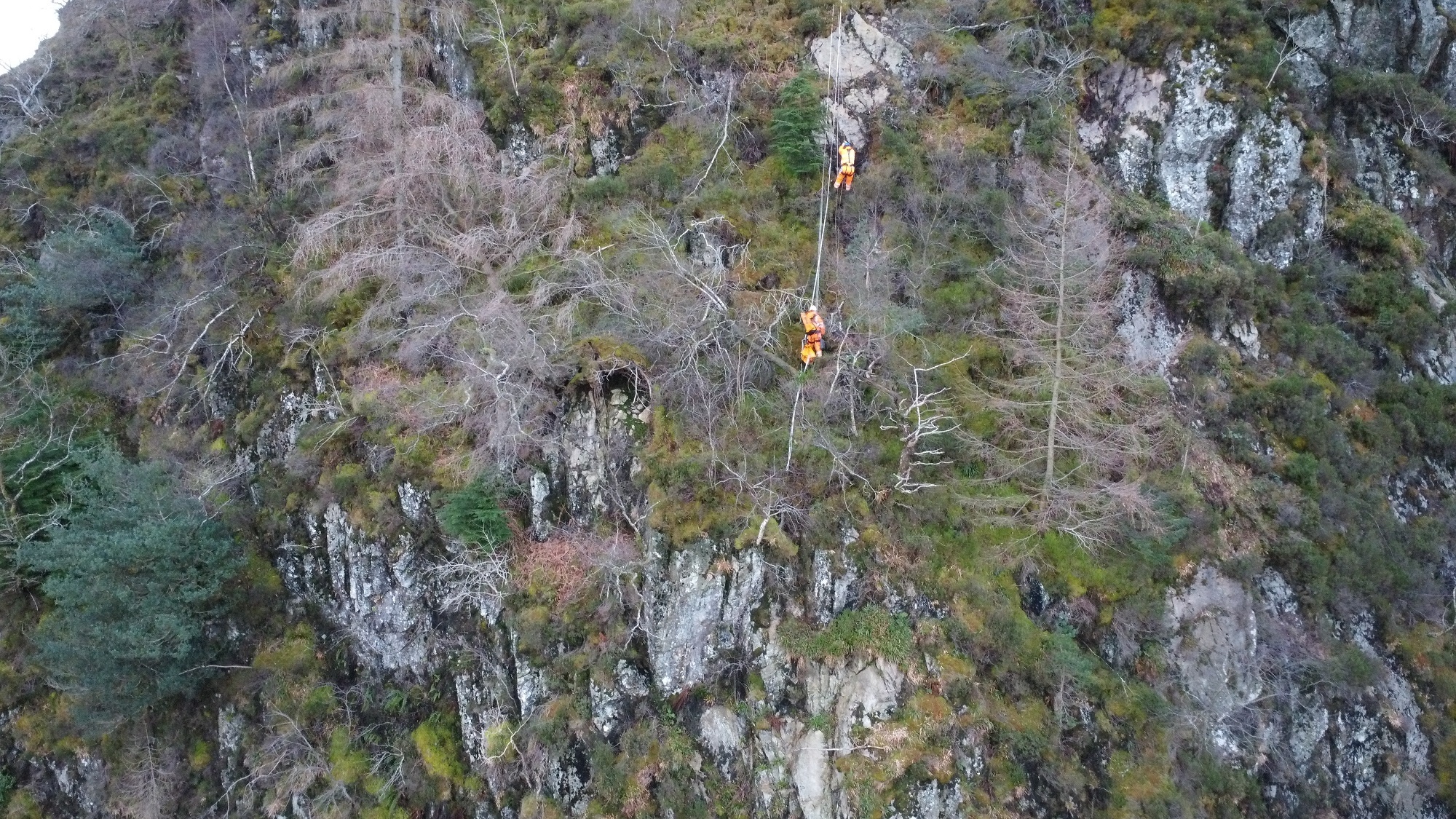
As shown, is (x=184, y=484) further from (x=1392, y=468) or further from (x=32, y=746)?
(x=1392, y=468)

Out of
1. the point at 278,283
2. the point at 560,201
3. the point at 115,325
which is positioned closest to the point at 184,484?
the point at 278,283

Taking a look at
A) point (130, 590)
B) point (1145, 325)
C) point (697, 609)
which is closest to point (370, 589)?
point (130, 590)

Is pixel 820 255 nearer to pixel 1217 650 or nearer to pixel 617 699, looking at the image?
pixel 617 699

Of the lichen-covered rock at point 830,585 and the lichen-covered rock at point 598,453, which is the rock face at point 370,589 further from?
the lichen-covered rock at point 830,585

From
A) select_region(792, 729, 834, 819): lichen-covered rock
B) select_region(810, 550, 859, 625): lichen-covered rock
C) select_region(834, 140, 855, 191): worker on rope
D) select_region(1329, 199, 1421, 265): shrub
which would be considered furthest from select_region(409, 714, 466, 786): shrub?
select_region(1329, 199, 1421, 265): shrub

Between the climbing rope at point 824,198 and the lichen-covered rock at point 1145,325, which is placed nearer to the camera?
the climbing rope at point 824,198

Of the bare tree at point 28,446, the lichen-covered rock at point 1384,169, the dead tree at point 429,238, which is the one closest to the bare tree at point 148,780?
the bare tree at point 28,446

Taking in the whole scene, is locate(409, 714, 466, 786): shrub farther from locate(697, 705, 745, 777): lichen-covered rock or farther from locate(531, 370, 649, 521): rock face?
locate(697, 705, 745, 777): lichen-covered rock
